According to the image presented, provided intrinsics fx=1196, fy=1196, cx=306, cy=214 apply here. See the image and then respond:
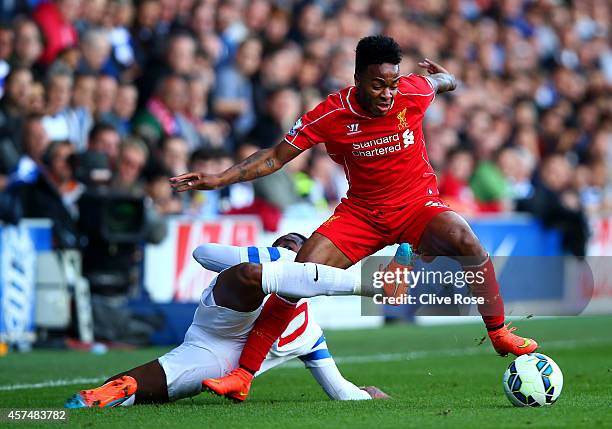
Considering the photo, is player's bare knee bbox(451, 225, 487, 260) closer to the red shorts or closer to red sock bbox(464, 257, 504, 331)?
red sock bbox(464, 257, 504, 331)

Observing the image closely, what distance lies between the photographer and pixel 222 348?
7.57m

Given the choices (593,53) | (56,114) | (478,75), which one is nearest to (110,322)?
(56,114)

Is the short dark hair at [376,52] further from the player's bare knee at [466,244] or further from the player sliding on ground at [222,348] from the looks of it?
the player sliding on ground at [222,348]

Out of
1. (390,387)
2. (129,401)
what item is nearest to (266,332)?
(129,401)

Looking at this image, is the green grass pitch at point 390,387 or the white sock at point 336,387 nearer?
the green grass pitch at point 390,387

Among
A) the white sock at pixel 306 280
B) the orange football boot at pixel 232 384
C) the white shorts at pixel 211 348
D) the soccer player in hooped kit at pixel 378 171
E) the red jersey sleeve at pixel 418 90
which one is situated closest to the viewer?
the white sock at pixel 306 280

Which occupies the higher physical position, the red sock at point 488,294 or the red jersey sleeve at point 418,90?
the red jersey sleeve at point 418,90

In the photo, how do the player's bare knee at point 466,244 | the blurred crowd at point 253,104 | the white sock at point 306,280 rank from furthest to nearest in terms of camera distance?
the blurred crowd at point 253,104 → the player's bare knee at point 466,244 → the white sock at point 306,280

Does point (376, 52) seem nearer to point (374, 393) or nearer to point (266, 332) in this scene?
point (266, 332)

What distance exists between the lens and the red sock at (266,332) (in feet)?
24.4

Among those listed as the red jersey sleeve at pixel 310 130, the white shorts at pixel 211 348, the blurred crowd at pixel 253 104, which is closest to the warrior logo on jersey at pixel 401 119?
the red jersey sleeve at pixel 310 130

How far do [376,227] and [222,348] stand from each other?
1.47m

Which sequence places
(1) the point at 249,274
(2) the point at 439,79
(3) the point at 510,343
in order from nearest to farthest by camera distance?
1. (1) the point at 249,274
2. (3) the point at 510,343
3. (2) the point at 439,79

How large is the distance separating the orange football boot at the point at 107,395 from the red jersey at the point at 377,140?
80.0 inches
